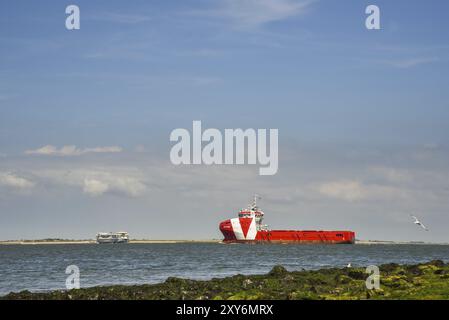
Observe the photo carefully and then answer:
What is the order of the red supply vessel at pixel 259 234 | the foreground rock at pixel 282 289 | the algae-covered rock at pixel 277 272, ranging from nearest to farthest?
the foreground rock at pixel 282 289 → the algae-covered rock at pixel 277 272 → the red supply vessel at pixel 259 234

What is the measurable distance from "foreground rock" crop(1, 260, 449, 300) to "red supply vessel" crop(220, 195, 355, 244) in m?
118

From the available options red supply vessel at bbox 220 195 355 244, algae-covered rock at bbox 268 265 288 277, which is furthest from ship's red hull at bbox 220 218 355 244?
algae-covered rock at bbox 268 265 288 277

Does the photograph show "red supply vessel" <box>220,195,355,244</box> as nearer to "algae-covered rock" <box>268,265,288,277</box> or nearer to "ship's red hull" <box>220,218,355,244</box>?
"ship's red hull" <box>220,218,355,244</box>

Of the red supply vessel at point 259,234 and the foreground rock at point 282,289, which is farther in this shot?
Answer: the red supply vessel at point 259,234

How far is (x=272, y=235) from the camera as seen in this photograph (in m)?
159

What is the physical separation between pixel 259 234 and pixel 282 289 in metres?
126

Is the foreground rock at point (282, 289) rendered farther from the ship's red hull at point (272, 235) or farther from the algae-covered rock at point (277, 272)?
the ship's red hull at point (272, 235)

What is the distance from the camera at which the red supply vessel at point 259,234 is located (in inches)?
6201

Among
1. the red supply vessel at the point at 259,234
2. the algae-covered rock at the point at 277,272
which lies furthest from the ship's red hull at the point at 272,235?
the algae-covered rock at the point at 277,272

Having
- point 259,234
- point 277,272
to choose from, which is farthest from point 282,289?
point 259,234
